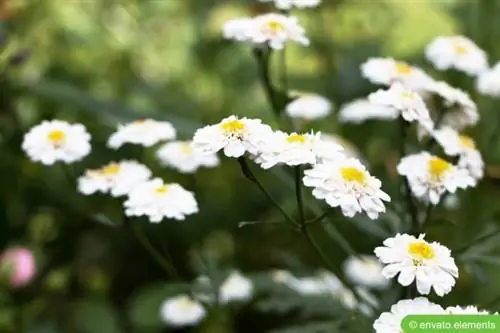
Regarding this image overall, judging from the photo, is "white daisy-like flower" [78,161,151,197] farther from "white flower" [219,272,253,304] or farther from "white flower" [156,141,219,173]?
"white flower" [219,272,253,304]

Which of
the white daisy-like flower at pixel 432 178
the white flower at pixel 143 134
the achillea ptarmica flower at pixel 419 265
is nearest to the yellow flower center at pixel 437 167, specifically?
the white daisy-like flower at pixel 432 178

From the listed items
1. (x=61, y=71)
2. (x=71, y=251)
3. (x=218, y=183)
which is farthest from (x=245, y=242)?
(x=61, y=71)

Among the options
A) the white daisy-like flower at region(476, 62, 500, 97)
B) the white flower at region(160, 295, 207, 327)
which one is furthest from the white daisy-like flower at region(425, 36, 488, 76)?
the white flower at region(160, 295, 207, 327)

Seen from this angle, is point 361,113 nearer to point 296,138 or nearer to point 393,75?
point 393,75

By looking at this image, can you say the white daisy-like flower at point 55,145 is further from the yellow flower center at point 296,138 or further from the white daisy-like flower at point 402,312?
the white daisy-like flower at point 402,312

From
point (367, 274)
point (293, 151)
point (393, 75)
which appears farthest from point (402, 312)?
point (367, 274)

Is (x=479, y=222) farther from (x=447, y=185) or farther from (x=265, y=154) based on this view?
(x=265, y=154)
